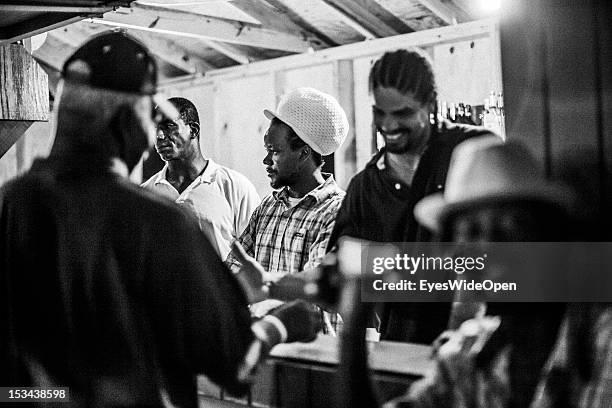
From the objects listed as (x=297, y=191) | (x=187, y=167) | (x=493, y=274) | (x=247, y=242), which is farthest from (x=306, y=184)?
(x=493, y=274)

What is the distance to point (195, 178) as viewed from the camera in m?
2.27

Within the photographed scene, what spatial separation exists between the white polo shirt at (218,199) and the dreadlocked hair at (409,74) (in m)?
0.58

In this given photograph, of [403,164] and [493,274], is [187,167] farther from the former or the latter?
[493,274]

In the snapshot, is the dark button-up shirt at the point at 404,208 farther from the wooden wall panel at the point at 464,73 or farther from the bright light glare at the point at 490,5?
the bright light glare at the point at 490,5

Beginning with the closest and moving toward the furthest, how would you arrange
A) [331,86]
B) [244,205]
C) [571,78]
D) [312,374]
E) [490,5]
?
1. [571,78]
2. [490,5]
3. [312,374]
4. [331,86]
5. [244,205]

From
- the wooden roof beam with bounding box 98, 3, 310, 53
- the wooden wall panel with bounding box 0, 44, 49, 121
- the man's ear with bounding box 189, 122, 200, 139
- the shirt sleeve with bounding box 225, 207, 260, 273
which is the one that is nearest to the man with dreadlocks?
the shirt sleeve with bounding box 225, 207, 260, 273

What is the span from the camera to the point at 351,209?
2.01 meters

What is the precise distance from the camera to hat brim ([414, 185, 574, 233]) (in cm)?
167

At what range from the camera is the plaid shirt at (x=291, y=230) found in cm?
214

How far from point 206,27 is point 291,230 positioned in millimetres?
635

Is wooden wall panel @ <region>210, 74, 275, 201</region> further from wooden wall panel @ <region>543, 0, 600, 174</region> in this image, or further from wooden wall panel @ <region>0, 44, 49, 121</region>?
wooden wall panel @ <region>543, 0, 600, 174</region>

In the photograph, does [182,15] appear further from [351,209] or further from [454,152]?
[454,152]

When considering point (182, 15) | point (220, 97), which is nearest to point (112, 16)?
point (182, 15)

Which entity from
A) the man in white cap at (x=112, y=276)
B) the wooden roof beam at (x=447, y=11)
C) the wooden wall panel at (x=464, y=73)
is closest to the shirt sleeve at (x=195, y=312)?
the man in white cap at (x=112, y=276)
